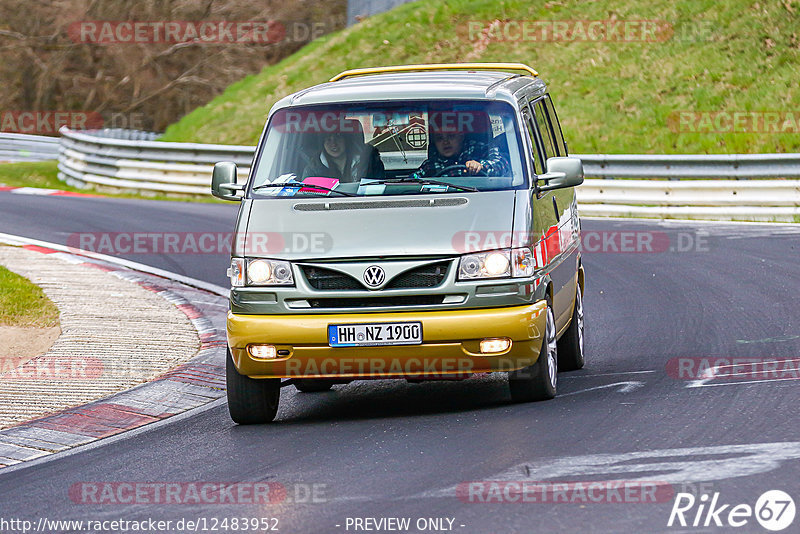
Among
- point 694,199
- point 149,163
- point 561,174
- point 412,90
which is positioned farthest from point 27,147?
point 561,174

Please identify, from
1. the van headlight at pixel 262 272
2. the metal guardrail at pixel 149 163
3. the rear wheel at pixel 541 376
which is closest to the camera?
the van headlight at pixel 262 272

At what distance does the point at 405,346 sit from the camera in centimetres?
774

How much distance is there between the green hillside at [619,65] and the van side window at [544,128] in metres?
14.4

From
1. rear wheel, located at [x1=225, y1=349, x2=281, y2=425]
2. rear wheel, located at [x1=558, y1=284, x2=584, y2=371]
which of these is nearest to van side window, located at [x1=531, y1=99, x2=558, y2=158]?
rear wheel, located at [x1=558, y1=284, x2=584, y2=371]

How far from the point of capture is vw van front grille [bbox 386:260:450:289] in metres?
7.78

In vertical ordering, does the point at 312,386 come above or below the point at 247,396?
below

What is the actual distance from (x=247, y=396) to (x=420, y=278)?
1.41 m

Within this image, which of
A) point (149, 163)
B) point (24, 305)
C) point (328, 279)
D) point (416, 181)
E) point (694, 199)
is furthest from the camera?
point (149, 163)

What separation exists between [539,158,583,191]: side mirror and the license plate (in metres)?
1.46

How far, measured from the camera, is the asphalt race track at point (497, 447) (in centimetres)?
595

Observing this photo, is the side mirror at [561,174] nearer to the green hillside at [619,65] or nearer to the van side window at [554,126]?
the van side window at [554,126]

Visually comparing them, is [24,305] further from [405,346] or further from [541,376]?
[541,376]

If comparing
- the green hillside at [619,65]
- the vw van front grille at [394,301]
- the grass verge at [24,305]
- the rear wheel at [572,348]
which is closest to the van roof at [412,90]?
the vw van front grille at [394,301]

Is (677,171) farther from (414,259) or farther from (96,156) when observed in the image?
(414,259)
